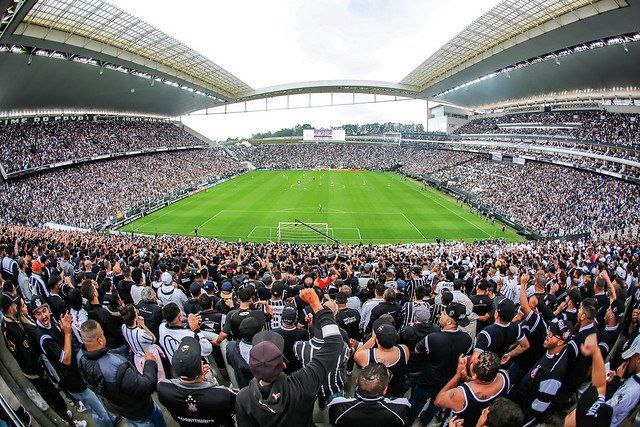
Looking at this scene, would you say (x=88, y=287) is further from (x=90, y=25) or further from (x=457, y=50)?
(x=457, y=50)

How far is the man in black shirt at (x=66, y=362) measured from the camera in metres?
4.43

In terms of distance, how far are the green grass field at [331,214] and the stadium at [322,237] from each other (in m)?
0.40

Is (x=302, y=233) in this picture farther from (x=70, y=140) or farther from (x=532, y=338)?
(x=70, y=140)

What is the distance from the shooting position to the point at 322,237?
101ft

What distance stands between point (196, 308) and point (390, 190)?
49.1 meters

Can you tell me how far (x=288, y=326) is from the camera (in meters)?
4.55

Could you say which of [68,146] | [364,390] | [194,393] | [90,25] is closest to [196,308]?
[194,393]

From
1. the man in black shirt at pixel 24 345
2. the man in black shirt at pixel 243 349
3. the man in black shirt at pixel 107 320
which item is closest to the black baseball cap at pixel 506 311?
the man in black shirt at pixel 243 349

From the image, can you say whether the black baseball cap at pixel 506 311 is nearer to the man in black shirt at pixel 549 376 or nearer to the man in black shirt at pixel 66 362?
the man in black shirt at pixel 549 376

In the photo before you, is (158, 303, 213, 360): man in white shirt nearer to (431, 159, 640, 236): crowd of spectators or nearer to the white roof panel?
(431, 159, 640, 236): crowd of spectators

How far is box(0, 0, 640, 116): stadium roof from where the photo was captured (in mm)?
29031

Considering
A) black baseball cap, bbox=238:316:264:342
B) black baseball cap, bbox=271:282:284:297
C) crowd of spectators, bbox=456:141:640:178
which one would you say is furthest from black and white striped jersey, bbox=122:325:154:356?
crowd of spectators, bbox=456:141:640:178

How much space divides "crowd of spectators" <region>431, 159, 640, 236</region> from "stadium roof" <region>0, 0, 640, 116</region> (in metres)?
11.6

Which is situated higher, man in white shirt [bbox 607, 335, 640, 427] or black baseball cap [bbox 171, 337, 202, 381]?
black baseball cap [bbox 171, 337, 202, 381]
